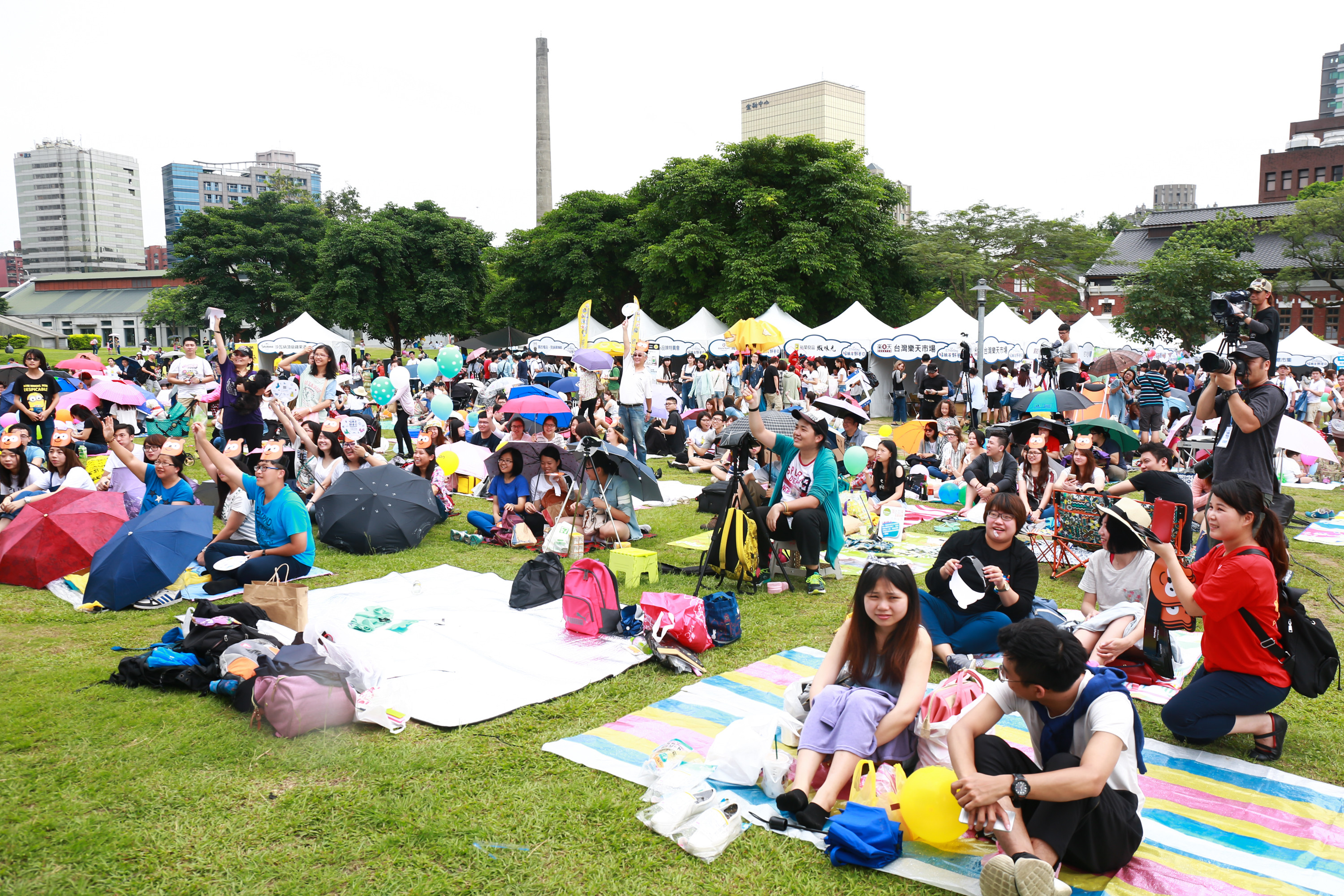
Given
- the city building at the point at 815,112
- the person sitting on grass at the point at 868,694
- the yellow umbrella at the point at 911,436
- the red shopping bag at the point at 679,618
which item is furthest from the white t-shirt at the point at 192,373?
the city building at the point at 815,112

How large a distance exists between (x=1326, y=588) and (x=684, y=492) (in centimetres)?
673

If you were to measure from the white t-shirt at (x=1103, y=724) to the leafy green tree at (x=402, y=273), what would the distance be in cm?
3817

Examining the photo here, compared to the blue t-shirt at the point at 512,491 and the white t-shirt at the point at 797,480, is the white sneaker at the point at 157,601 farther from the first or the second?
the white t-shirt at the point at 797,480

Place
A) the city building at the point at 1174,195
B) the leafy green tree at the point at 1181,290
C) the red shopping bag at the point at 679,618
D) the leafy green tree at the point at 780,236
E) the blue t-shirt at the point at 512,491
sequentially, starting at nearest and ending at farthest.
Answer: the red shopping bag at the point at 679,618, the blue t-shirt at the point at 512,491, the leafy green tree at the point at 780,236, the leafy green tree at the point at 1181,290, the city building at the point at 1174,195

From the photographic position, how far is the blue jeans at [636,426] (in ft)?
39.7

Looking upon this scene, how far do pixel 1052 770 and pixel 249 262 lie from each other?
47.0 meters

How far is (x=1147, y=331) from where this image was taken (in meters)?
31.5

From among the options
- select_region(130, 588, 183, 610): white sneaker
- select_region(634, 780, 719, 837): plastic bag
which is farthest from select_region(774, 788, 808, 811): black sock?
select_region(130, 588, 183, 610): white sneaker

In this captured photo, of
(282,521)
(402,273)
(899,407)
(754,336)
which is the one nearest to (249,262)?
(402,273)

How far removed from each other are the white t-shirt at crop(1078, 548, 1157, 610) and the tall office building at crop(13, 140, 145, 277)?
609ft

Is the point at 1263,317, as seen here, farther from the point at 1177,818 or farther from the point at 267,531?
the point at 267,531

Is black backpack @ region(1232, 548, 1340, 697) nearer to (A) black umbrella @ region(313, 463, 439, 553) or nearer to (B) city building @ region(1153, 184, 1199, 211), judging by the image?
(A) black umbrella @ region(313, 463, 439, 553)

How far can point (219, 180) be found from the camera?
16088cm

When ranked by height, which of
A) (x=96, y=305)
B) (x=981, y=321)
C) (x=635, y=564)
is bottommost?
(x=635, y=564)
